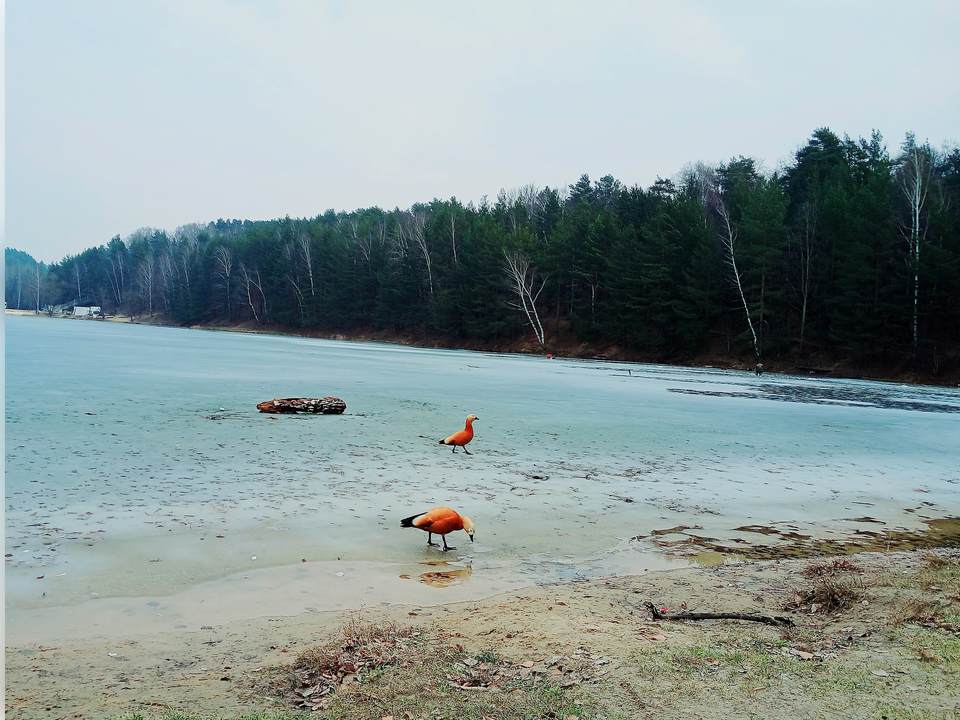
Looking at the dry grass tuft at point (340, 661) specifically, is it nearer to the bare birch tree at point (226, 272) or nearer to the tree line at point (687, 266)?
the tree line at point (687, 266)

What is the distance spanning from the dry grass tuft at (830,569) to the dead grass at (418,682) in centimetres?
332

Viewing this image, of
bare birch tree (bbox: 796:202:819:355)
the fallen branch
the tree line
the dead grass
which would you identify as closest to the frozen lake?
the dead grass

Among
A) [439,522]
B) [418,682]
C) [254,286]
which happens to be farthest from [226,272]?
[418,682]

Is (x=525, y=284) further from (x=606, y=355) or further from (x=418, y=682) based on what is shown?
(x=418, y=682)

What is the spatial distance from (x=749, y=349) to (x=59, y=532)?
53052mm

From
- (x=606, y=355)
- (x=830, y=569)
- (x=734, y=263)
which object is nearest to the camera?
(x=830, y=569)

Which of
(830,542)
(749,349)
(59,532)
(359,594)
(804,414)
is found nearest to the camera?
(359,594)

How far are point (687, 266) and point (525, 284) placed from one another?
19.5 meters

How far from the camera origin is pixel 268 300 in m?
113

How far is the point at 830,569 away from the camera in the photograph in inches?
270

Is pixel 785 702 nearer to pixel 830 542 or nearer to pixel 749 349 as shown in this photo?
pixel 830 542

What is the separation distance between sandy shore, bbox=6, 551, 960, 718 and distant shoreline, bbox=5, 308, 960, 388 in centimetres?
1081

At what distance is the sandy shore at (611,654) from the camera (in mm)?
4047

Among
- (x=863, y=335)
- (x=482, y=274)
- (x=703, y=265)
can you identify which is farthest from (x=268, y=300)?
(x=863, y=335)
